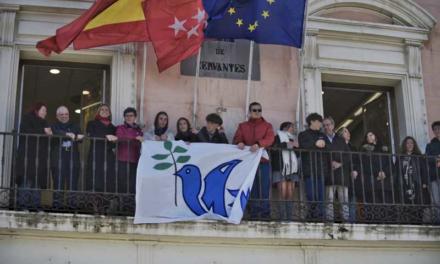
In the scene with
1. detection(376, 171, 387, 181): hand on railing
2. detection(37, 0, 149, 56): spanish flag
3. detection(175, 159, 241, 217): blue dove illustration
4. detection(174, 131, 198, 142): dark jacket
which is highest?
detection(37, 0, 149, 56): spanish flag

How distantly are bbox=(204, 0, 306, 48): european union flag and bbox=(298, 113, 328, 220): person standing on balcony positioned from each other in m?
1.20

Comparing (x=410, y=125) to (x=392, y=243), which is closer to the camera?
(x=392, y=243)

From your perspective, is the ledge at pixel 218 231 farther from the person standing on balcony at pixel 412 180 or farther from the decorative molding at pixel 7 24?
the decorative molding at pixel 7 24

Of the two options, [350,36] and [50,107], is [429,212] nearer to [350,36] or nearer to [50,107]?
[350,36]

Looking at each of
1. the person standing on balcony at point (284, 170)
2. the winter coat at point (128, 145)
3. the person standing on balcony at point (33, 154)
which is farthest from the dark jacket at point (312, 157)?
the person standing on balcony at point (33, 154)

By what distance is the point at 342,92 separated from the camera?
565 inches

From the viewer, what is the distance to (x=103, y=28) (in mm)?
12023

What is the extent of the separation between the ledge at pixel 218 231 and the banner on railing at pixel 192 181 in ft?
0.44

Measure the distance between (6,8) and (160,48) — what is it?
2326 millimetres

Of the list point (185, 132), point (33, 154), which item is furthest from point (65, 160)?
point (185, 132)

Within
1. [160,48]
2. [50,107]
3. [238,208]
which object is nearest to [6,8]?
[50,107]

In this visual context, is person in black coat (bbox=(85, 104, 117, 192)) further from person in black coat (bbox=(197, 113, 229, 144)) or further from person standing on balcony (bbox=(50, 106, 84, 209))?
person in black coat (bbox=(197, 113, 229, 144))

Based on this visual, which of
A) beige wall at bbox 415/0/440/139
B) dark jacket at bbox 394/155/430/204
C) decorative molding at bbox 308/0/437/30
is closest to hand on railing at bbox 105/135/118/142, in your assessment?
dark jacket at bbox 394/155/430/204

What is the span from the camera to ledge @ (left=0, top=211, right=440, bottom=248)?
1095 centimetres
